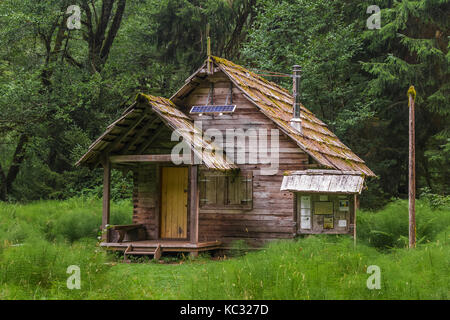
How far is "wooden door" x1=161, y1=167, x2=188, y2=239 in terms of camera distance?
16.9 metres

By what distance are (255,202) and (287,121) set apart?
8.86ft

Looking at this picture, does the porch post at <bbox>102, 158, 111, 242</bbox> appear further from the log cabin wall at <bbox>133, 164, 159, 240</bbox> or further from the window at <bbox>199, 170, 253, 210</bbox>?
the window at <bbox>199, 170, 253, 210</bbox>

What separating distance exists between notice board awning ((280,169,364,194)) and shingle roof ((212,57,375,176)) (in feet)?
2.57

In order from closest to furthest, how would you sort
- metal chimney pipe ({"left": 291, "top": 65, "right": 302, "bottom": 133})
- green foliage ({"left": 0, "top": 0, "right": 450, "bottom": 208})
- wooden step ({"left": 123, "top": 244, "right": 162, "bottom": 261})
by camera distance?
wooden step ({"left": 123, "top": 244, "right": 162, "bottom": 261}), metal chimney pipe ({"left": 291, "top": 65, "right": 302, "bottom": 133}), green foliage ({"left": 0, "top": 0, "right": 450, "bottom": 208})

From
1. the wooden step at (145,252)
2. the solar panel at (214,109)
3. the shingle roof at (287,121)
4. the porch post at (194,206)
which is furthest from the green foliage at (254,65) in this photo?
the porch post at (194,206)

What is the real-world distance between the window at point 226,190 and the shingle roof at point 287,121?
6.17ft

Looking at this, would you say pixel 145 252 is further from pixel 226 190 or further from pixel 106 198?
pixel 226 190

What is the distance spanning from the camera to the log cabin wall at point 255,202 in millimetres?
15680

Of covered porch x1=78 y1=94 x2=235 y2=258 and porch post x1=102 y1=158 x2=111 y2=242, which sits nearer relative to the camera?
covered porch x1=78 y1=94 x2=235 y2=258

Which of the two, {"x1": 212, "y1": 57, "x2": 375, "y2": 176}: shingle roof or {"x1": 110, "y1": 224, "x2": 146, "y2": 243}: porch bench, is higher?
{"x1": 212, "y1": 57, "x2": 375, "y2": 176}: shingle roof

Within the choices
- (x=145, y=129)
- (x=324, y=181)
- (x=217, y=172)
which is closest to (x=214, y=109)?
(x=217, y=172)

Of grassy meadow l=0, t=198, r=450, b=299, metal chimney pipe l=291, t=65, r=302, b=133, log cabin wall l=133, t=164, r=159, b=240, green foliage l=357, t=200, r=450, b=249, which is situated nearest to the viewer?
grassy meadow l=0, t=198, r=450, b=299

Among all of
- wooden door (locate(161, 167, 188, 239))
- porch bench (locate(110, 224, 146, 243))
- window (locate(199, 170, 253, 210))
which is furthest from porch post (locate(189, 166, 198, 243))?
porch bench (locate(110, 224, 146, 243))

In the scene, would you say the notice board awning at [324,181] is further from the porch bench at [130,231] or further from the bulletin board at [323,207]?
the porch bench at [130,231]
